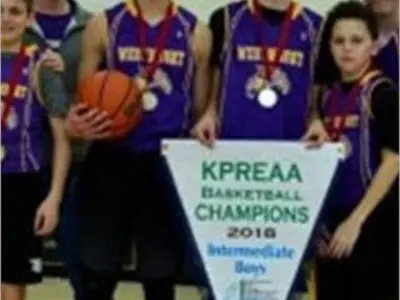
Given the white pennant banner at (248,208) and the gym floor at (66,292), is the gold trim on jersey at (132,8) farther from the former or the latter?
the gym floor at (66,292)

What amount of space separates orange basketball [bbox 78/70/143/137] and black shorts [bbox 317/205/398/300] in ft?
2.22

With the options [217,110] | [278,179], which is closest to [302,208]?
[278,179]

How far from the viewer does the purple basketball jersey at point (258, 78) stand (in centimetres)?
367

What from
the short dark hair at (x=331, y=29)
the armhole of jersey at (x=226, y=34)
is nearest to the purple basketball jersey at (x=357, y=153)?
the short dark hair at (x=331, y=29)

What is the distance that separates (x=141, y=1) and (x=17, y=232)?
31.6 inches

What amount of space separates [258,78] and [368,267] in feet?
2.13

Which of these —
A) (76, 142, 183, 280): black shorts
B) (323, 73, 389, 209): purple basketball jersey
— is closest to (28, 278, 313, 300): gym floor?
(76, 142, 183, 280): black shorts

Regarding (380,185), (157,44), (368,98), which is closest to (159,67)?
(157,44)

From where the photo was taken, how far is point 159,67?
3.67 meters

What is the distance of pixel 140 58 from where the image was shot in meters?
3.67

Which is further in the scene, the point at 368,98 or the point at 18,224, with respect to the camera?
the point at 18,224

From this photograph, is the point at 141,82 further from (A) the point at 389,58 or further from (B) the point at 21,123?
(A) the point at 389,58

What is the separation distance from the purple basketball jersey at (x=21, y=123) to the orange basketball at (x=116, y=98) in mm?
189

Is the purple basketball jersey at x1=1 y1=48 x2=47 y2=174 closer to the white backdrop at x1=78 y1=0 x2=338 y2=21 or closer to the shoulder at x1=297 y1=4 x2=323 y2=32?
the shoulder at x1=297 y1=4 x2=323 y2=32
